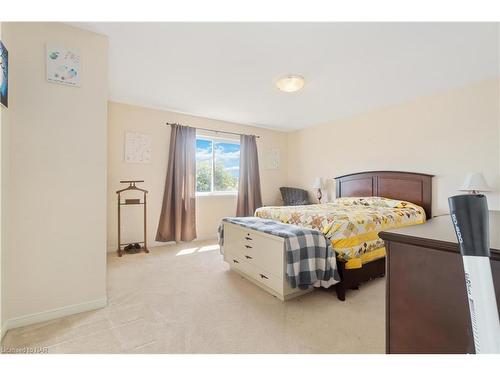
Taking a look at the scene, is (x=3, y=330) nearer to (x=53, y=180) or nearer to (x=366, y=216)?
(x=53, y=180)

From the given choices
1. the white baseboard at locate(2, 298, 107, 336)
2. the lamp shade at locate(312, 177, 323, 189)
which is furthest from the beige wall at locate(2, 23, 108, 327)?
the lamp shade at locate(312, 177, 323, 189)

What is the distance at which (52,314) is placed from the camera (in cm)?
176

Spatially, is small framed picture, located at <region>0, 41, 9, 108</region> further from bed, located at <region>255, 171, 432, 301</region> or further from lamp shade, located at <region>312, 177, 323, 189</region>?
lamp shade, located at <region>312, 177, 323, 189</region>

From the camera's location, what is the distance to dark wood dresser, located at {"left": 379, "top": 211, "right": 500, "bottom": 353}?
25.2 inches

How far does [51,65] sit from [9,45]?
0.24m

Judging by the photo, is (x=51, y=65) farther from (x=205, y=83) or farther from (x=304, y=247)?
(x=304, y=247)

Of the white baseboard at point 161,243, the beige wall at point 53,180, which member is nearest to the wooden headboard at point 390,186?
the white baseboard at point 161,243

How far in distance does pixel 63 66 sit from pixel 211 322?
7.31 feet

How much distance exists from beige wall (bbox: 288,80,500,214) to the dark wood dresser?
Result: 2.79m

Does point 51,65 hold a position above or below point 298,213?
above

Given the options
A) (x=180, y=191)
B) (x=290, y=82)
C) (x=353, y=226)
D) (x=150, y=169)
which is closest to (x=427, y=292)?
(x=353, y=226)

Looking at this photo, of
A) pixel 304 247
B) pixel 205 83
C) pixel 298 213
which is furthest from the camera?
pixel 205 83

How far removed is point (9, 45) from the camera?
5.39 ft

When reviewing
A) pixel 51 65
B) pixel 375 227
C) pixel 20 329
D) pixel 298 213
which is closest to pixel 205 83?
pixel 51 65
